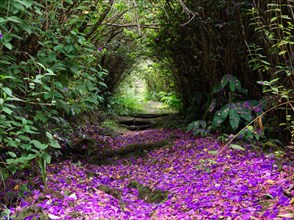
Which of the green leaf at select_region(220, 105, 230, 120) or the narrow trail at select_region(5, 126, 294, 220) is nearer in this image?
the narrow trail at select_region(5, 126, 294, 220)

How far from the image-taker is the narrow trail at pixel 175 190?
194cm

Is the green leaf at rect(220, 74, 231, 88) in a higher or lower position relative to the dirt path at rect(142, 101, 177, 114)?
higher

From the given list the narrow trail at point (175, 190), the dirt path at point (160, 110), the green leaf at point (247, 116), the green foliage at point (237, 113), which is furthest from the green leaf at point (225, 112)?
the dirt path at point (160, 110)

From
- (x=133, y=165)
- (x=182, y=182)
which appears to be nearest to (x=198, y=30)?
(x=133, y=165)

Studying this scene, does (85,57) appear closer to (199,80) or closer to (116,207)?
(116,207)

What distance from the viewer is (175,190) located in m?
2.62

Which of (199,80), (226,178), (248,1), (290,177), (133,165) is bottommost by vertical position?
(133,165)

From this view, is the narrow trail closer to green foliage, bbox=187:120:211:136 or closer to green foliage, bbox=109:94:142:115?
green foliage, bbox=187:120:211:136

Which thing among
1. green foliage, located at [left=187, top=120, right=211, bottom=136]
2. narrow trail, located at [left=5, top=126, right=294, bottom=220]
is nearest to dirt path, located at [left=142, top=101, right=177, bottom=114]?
green foliage, located at [left=187, top=120, right=211, bottom=136]

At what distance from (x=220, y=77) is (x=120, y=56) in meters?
4.72

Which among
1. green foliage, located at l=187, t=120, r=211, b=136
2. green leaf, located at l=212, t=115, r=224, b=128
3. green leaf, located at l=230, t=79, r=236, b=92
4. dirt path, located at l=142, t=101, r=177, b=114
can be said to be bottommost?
dirt path, located at l=142, t=101, r=177, b=114

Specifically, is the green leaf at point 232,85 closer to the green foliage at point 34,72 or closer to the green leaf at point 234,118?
the green leaf at point 234,118

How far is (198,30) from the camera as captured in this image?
177 inches

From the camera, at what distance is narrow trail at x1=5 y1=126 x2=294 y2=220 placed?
76.4 inches
